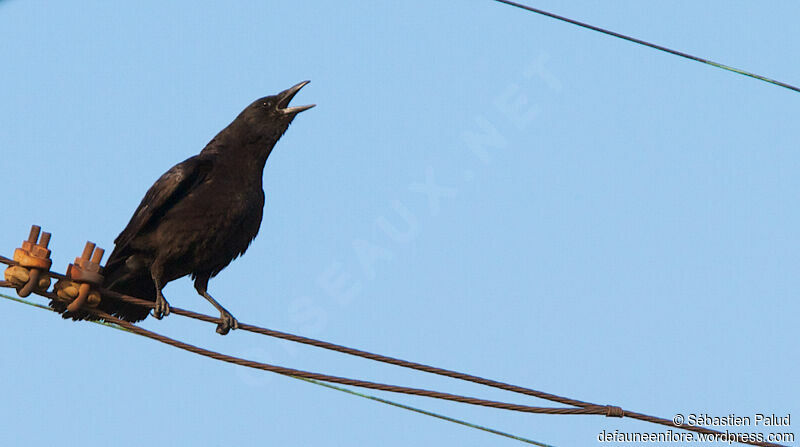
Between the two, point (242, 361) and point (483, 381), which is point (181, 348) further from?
point (483, 381)

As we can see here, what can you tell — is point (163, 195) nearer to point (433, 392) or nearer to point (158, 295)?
point (158, 295)

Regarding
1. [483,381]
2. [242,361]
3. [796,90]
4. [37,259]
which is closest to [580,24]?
[796,90]

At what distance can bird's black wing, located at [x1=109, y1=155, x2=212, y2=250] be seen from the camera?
24.8 feet

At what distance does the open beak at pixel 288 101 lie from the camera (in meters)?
8.38

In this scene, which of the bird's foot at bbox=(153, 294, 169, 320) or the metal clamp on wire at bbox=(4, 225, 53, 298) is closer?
the metal clamp on wire at bbox=(4, 225, 53, 298)

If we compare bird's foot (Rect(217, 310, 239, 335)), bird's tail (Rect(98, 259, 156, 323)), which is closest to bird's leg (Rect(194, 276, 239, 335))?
bird's foot (Rect(217, 310, 239, 335))

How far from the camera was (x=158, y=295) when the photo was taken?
7207 mm

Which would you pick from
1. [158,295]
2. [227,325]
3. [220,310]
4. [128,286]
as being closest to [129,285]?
[128,286]

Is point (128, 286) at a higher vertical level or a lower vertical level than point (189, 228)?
lower

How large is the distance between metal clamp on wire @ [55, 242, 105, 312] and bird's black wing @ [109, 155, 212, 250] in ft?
4.96

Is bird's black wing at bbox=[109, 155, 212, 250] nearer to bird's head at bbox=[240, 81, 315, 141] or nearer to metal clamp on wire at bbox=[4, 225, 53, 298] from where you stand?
bird's head at bbox=[240, 81, 315, 141]

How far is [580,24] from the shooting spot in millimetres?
6641

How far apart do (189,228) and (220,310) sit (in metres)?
0.68

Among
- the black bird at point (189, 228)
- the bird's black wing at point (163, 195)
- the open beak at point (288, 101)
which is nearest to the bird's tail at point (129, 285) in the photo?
the black bird at point (189, 228)
